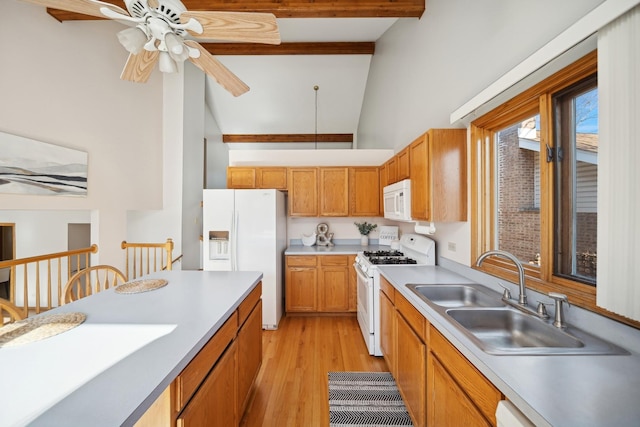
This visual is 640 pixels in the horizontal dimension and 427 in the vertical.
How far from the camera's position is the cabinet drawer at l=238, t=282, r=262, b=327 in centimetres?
157

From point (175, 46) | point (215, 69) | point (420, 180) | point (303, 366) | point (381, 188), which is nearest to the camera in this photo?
point (175, 46)

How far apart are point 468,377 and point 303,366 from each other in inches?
69.8

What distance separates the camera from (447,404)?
1.17m

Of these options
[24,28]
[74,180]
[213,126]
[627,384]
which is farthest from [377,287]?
[213,126]

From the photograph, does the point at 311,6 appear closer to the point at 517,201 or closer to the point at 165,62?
the point at 165,62

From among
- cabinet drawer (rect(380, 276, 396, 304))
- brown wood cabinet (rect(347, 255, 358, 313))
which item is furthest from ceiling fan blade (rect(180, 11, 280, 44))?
brown wood cabinet (rect(347, 255, 358, 313))

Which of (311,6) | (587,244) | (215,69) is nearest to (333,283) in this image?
(587,244)

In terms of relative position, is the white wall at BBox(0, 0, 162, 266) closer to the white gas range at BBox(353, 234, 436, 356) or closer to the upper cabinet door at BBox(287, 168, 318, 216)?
the upper cabinet door at BBox(287, 168, 318, 216)

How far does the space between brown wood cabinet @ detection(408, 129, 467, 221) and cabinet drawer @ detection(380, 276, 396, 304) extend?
2.05ft

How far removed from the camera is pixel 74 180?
278cm

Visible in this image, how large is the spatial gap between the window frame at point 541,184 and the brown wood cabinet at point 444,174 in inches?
3.1

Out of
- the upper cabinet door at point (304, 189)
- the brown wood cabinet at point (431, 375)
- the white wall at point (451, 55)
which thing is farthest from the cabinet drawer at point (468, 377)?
the upper cabinet door at point (304, 189)

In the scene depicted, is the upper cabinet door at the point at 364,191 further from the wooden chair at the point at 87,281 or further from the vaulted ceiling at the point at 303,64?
the wooden chair at the point at 87,281

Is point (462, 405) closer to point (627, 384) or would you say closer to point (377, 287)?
point (627, 384)
